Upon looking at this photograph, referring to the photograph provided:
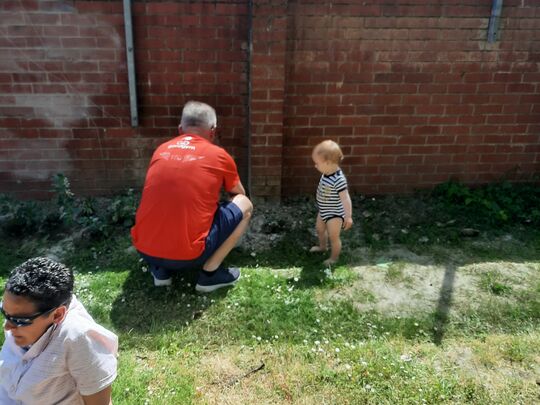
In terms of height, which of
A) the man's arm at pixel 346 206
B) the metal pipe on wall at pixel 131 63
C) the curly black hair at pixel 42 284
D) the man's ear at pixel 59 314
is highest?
the metal pipe on wall at pixel 131 63

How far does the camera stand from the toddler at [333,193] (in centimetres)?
389

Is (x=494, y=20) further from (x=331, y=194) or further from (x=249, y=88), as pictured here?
(x=331, y=194)

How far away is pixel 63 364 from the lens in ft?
6.25

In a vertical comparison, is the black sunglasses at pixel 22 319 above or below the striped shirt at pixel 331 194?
above

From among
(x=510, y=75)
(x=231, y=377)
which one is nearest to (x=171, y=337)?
(x=231, y=377)

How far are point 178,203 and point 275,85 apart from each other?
76.4 inches

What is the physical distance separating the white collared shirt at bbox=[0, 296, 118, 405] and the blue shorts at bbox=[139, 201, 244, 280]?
5.33 feet

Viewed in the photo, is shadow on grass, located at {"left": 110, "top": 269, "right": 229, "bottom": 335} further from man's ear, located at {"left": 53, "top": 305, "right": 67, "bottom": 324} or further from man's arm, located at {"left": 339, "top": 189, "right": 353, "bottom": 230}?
man's ear, located at {"left": 53, "top": 305, "right": 67, "bottom": 324}

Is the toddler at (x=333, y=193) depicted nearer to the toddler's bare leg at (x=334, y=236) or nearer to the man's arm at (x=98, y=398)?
the toddler's bare leg at (x=334, y=236)

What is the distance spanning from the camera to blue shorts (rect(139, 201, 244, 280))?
3631 mm

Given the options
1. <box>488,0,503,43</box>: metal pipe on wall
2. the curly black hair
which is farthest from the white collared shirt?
<box>488,0,503,43</box>: metal pipe on wall

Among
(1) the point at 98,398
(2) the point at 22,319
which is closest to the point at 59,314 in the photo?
(2) the point at 22,319

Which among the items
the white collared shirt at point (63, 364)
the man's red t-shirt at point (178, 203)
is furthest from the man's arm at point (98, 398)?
the man's red t-shirt at point (178, 203)

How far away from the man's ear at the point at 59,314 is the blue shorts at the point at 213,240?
1.68 m
